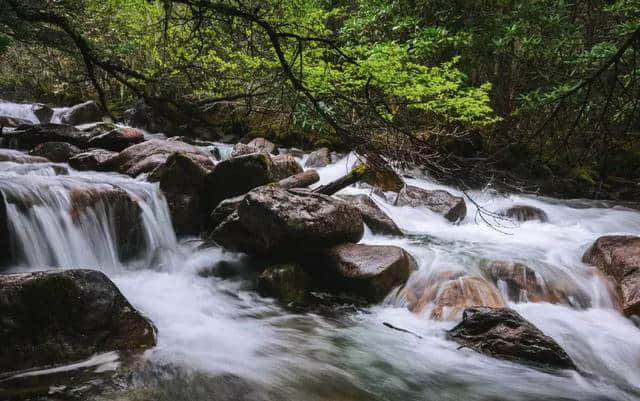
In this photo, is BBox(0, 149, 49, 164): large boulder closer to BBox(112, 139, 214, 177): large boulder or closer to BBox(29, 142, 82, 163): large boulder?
BBox(29, 142, 82, 163): large boulder

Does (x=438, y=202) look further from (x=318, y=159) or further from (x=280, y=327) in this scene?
(x=280, y=327)

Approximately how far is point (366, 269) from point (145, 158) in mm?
5656

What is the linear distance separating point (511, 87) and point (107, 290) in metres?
13.4

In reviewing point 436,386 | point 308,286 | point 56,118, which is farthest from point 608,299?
point 56,118

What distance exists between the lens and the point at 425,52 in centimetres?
1120

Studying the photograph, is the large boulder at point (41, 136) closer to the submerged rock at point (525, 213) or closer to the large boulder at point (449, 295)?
the large boulder at point (449, 295)

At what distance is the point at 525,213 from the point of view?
9.98 meters

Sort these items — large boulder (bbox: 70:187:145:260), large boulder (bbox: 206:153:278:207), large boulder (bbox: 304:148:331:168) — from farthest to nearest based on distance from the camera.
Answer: large boulder (bbox: 304:148:331:168) → large boulder (bbox: 206:153:278:207) → large boulder (bbox: 70:187:145:260)

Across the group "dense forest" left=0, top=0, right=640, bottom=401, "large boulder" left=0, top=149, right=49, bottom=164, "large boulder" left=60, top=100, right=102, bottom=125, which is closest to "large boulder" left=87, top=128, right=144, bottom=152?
"dense forest" left=0, top=0, right=640, bottom=401

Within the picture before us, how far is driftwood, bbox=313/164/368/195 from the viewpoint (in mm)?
6367

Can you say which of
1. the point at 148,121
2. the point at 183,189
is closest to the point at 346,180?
the point at 183,189

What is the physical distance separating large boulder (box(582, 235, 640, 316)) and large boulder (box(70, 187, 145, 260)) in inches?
270

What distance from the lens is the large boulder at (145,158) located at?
8367 mm

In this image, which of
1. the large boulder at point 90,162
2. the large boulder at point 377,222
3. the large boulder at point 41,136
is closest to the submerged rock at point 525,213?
the large boulder at point 377,222
